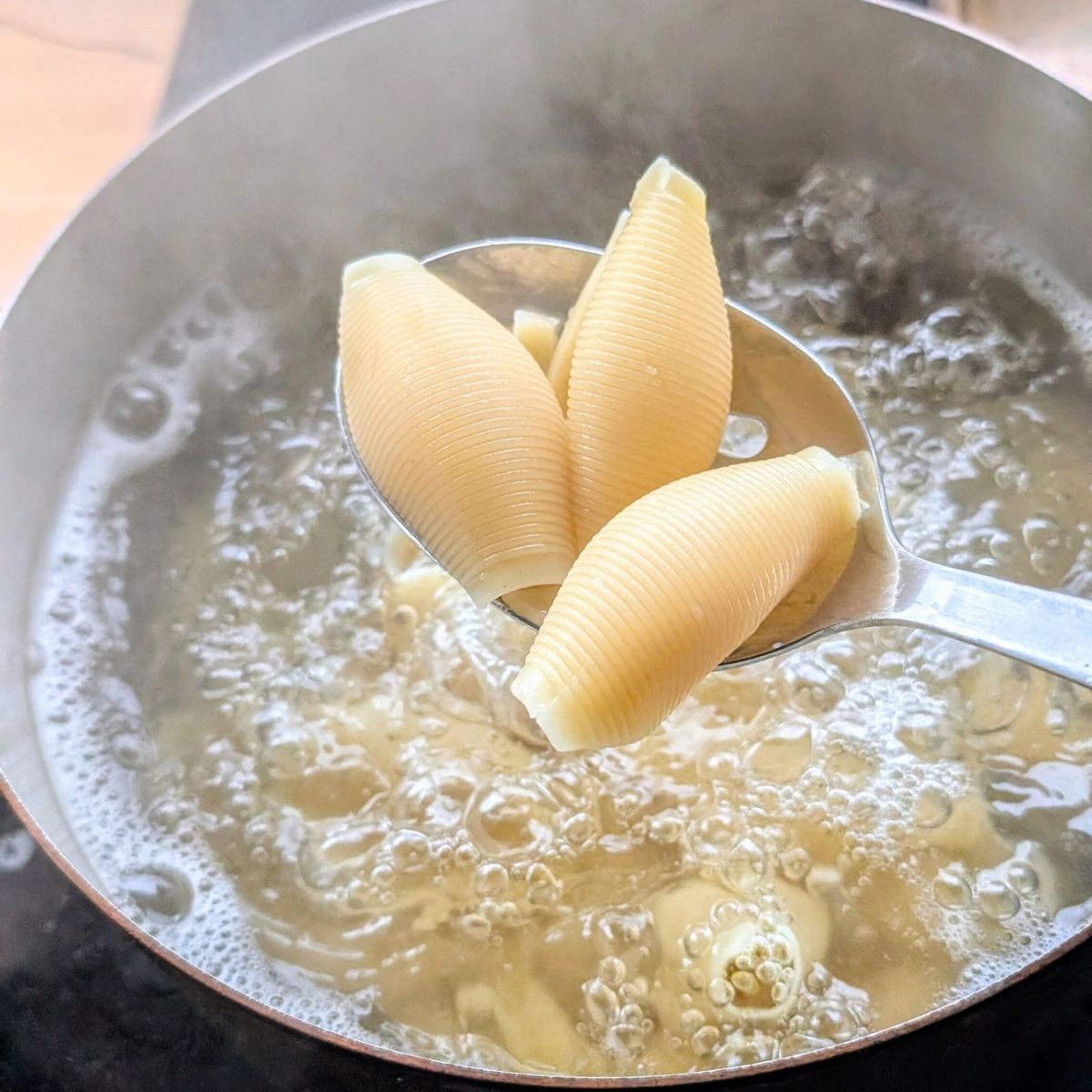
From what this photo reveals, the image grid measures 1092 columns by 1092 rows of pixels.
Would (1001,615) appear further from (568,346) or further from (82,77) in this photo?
(82,77)

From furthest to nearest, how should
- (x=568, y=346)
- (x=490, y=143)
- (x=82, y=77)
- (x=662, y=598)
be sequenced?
(x=82, y=77) < (x=490, y=143) < (x=568, y=346) < (x=662, y=598)

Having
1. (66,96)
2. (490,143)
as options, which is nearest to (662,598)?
(490,143)

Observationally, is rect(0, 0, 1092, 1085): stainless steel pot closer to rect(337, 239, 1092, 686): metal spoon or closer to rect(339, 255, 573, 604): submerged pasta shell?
rect(337, 239, 1092, 686): metal spoon

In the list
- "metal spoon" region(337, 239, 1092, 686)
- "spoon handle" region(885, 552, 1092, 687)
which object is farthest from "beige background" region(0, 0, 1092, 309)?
"spoon handle" region(885, 552, 1092, 687)

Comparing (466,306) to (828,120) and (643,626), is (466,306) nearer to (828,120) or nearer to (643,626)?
(643,626)

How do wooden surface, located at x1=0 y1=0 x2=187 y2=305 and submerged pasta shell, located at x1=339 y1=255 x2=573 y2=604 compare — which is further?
wooden surface, located at x1=0 y1=0 x2=187 y2=305

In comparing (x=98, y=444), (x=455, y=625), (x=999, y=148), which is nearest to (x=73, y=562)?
(x=98, y=444)

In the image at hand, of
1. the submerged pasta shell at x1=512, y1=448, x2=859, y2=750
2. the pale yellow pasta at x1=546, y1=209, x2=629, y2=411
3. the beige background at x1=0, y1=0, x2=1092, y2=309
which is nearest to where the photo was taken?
the submerged pasta shell at x1=512, y1=448, x2=859, y2=750
